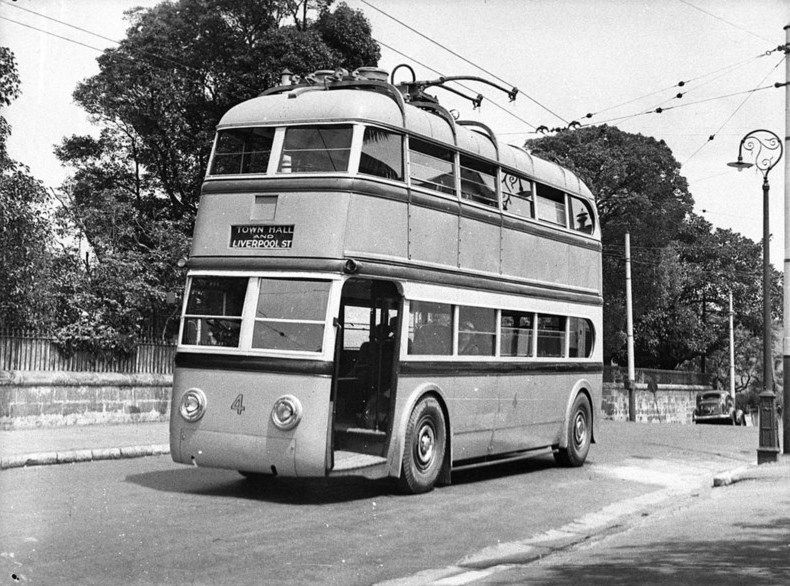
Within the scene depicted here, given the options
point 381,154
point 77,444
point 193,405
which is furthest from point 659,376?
point 193,405

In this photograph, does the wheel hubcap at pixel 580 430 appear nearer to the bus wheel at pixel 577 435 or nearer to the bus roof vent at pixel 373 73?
the bus wheel at pixel 577 435

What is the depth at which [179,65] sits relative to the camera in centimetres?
2994

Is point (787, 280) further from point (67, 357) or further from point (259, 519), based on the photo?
point (67, 357)

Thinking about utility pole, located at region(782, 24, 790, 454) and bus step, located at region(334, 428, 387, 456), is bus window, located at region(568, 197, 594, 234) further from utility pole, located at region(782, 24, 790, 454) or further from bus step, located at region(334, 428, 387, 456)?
bus step, located at region(334, 428, 387, 456)

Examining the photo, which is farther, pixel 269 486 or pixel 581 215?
pixel 581 215

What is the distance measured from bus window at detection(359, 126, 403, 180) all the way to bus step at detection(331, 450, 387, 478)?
126 inches

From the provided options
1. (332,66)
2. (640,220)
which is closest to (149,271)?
(332,66)

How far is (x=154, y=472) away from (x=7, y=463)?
6.88 ft

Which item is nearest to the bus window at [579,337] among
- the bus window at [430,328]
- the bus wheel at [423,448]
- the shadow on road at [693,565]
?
the bus window at [430,328]

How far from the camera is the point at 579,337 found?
17406mm

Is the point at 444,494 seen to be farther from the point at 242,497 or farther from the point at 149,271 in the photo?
the point at 149,271

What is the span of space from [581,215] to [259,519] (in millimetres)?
9273

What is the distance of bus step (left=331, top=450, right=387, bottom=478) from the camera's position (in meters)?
11.4

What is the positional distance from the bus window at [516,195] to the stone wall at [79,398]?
10111 millimetres
